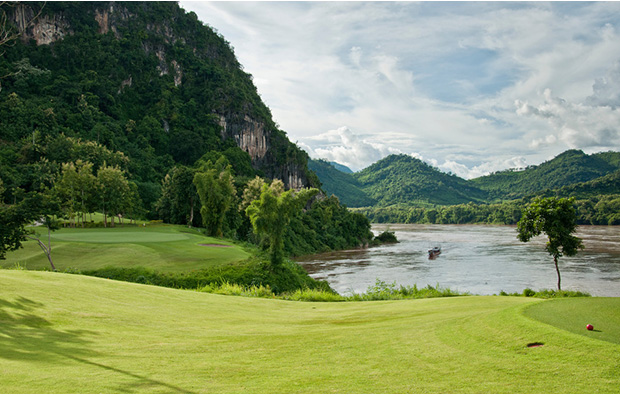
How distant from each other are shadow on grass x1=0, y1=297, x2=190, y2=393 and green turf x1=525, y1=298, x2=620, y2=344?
664 centimetres

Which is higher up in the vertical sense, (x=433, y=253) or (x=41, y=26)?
(x=41, y=26)

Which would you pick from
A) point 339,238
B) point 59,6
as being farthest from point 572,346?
point 59,6

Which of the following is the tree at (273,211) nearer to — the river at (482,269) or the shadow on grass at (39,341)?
the river at (482,269)

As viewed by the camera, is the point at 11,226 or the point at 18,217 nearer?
the point at 11,226

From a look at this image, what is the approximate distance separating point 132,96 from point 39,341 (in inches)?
4685

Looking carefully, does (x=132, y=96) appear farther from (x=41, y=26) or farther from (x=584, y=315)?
(x=584, y=315)

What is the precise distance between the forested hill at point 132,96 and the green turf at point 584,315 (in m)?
72.7

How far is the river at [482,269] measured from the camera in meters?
38.0

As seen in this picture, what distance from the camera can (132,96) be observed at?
11300 centimetres

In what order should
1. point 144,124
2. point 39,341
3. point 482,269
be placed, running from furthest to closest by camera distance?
point 144,124 < point 482,269 < point 39,341

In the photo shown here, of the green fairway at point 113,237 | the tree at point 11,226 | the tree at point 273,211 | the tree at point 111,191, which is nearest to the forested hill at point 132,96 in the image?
the tree at point 111,191

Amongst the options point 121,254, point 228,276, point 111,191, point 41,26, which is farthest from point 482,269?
point 41,26

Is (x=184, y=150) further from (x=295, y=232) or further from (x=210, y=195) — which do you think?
(x=210, y=195)

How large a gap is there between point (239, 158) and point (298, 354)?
10006 cm
